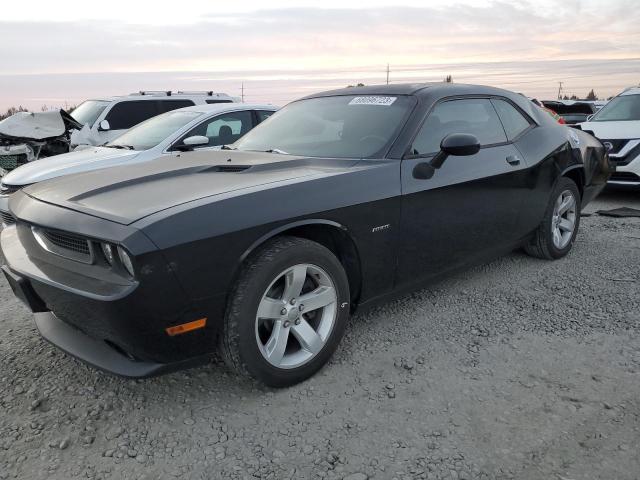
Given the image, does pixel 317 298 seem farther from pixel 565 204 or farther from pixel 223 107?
pixel 223 107

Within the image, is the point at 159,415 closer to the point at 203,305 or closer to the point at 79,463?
the point at 79,463

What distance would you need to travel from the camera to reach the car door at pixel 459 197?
3.25 metres

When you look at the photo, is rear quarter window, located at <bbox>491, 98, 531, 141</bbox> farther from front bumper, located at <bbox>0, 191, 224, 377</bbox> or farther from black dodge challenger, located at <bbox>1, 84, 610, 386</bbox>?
front bumper, located at <bbox>0, 191, 224, 377</bbox>

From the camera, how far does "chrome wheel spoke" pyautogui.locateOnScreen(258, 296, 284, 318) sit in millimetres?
2586

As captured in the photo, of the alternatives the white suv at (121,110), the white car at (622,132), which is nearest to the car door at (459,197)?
the white car at (622,132)

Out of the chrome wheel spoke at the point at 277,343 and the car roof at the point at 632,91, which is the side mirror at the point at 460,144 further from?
the car roof at the point at 632,91

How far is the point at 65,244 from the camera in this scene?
8.32 ft

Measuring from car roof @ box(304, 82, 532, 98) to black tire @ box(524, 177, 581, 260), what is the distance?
3.30 feet

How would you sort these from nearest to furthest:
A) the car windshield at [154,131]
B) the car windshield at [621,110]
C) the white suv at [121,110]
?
the car windshield at [154,131]
the car windshield at [621,110]
the white suv at [121,110]

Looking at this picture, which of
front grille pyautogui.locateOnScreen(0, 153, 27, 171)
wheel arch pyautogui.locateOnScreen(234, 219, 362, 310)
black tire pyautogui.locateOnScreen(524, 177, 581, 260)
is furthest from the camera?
front grille pyautogui.locateOnScreen(0, 153, 27, 171)

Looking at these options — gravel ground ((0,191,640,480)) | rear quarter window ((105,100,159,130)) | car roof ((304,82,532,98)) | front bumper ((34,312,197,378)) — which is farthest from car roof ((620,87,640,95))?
front bumper ((34,312,197,378))

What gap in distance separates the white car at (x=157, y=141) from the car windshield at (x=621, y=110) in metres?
5.43

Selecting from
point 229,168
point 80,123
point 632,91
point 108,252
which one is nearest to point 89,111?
point 80,123

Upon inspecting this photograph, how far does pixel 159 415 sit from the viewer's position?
2.59 metres
